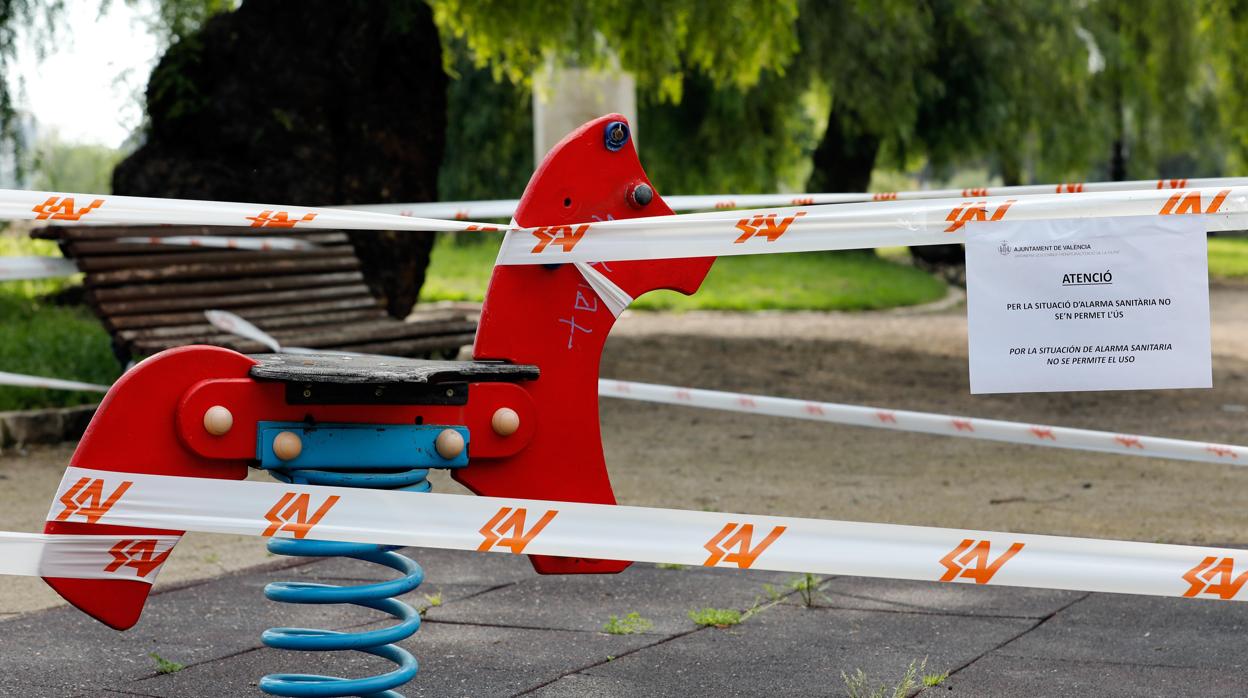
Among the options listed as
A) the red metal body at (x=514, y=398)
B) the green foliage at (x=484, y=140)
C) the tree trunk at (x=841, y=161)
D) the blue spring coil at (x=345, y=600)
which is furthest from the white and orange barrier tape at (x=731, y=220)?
the tree trunk at (x=841, y=161)

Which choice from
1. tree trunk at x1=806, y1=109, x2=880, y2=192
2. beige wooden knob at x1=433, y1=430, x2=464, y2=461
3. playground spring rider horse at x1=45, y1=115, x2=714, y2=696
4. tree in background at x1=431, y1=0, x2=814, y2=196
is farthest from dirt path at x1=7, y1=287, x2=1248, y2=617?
tree trunk at x1=806, y1=109, x2=880, y2=192

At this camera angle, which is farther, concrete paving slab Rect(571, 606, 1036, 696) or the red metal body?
concrete paving slab Rect(571, 606, 1036, 696)

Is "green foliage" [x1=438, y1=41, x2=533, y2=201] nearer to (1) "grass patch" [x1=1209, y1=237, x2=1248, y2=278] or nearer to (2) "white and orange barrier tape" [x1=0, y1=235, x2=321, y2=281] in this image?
(1) "grass patch" [x1=1209, y1=237, x2=1248, y2=278]

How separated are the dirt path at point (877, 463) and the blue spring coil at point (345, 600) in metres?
1.67

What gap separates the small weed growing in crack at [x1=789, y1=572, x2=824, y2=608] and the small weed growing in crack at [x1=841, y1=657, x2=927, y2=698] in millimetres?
807

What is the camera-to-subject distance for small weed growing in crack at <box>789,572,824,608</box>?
4.69m

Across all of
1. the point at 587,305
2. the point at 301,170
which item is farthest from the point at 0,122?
the point at 587,305

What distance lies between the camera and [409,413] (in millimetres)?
3141

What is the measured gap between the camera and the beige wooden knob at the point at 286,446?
3.07 m

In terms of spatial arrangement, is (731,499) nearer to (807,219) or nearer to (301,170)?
(807,219)

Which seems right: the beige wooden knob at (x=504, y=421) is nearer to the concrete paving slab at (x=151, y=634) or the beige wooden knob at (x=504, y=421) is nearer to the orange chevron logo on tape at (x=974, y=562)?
the orange chevron logo on tape at (x=974, y=562)

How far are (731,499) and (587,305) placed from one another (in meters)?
3.32

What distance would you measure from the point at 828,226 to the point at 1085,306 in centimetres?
55

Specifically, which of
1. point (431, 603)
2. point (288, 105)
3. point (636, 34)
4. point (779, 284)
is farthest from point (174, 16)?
point (779, 284)
